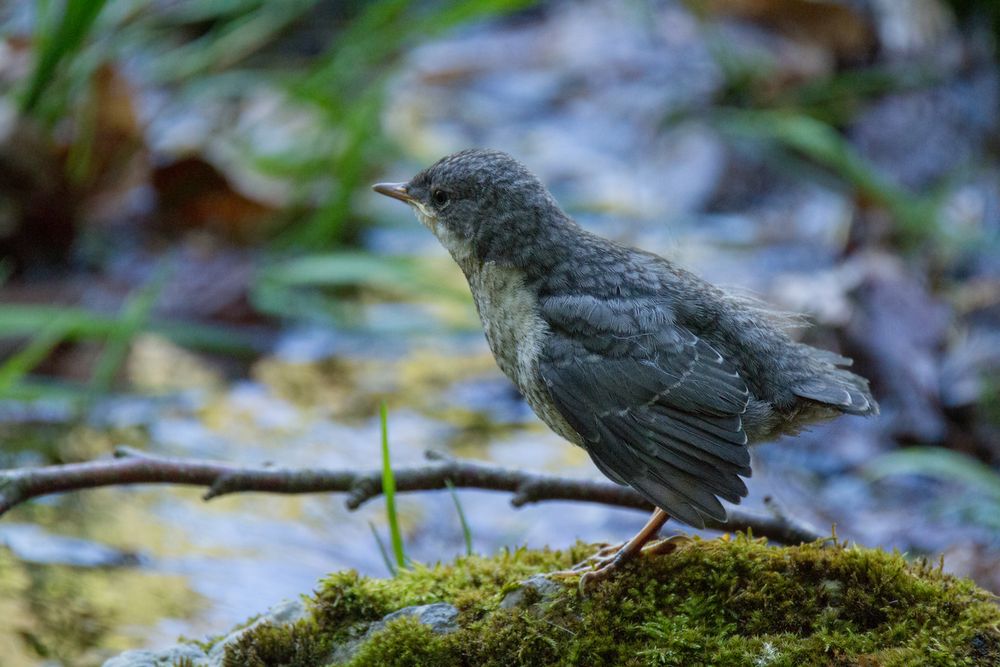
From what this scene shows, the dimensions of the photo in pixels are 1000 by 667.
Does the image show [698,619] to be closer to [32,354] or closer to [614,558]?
[614,558]

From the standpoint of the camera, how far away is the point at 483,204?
3.79 meters

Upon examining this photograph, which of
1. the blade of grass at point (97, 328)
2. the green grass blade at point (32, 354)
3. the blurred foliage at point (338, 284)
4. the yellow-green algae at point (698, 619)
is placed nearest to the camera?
the yellow-green algae at point (698, 619)

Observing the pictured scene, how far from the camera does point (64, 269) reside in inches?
289

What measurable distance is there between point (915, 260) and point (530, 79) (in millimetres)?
4498

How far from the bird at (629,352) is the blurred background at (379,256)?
83 cm

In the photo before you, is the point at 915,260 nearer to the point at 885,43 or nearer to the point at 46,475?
the point at 885,43

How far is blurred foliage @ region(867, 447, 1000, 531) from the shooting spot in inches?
199

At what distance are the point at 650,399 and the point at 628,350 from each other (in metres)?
0.18

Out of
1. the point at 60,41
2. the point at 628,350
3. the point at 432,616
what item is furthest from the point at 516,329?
the point at 60,41

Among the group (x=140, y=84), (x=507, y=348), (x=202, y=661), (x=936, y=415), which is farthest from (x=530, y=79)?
(x=202, y=661)

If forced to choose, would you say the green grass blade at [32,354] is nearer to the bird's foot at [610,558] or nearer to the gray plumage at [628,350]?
the gray plumage at [628,350]

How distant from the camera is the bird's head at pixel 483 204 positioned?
3.71m

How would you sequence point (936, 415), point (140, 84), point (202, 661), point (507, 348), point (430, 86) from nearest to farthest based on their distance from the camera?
1. point (202, 661)
2. point (507, 348)
3. point (936, 415)
4. point (140, 84)
5. point (430, 86)

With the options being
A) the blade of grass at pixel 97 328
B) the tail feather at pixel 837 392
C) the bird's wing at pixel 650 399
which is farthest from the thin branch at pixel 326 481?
the blade of grass at pixel 97 328
